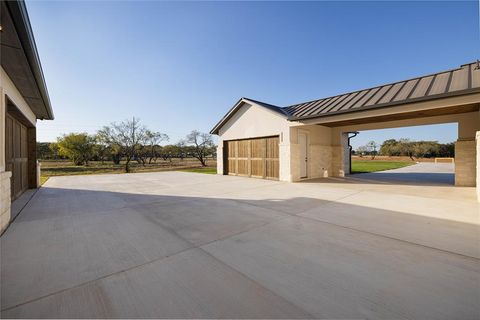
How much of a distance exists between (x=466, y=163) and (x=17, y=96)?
17549 mm

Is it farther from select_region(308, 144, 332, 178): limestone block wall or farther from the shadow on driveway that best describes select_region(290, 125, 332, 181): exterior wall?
the shadow on driveway

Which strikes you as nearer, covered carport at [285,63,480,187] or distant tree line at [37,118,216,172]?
covered carport at [285,63,480,187]

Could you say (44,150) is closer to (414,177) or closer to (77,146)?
(77,146)

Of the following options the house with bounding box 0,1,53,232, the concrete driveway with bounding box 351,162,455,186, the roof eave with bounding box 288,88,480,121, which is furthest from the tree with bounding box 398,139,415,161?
the house with bounding box 0,1,53,232

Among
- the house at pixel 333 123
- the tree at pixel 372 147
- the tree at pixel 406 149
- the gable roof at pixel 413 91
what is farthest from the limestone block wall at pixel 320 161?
the tree at pixel 372 147

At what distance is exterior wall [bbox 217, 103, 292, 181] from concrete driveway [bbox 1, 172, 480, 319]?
6.51m

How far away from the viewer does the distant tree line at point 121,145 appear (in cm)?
2833

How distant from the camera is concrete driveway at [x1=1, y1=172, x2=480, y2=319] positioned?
2.01 metres

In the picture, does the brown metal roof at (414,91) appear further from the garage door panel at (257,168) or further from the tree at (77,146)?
the tree at (77,146)

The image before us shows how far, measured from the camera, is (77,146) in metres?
40.4

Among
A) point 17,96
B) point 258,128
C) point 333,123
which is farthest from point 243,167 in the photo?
point 17,96

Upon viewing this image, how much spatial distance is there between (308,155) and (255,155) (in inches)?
127

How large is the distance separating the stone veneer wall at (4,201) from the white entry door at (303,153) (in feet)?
37.3

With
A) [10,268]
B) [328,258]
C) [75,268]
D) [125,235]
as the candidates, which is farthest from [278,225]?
[10,268]
